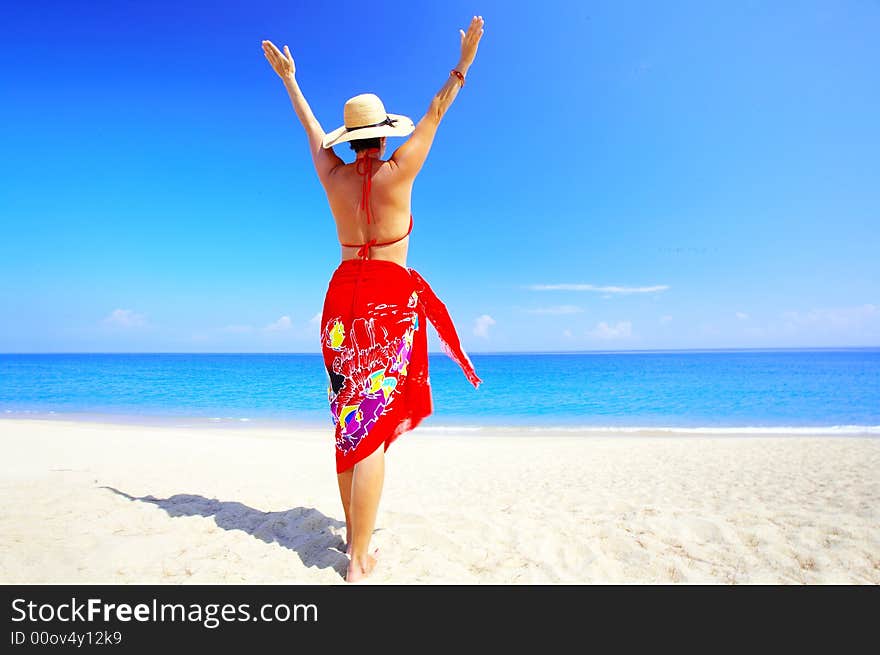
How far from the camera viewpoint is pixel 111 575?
7.99 feet

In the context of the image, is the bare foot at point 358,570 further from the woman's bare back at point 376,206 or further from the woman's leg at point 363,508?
the woman's bare back at point 376,206

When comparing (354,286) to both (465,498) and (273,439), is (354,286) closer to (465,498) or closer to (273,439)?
(465,498)

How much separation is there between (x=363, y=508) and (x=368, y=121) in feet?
6.65

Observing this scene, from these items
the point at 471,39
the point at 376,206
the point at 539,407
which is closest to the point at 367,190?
the point at 376,206

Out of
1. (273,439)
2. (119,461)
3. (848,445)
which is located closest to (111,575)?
(119,461)

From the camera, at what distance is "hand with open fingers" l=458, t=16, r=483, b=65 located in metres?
2.57

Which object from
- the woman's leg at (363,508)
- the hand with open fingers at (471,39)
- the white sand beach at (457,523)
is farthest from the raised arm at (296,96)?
the white sand beach at (457,523)

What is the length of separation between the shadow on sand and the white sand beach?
0.06ft

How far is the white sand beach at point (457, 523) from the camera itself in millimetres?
2627

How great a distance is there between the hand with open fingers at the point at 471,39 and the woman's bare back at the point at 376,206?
68 centimetres

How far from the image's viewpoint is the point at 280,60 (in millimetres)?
2990

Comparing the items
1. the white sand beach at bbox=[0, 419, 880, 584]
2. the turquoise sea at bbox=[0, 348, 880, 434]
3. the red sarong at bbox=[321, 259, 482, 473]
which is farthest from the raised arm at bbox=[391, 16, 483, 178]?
the turquoise sea at bbox=[0, 348, 880, 434]

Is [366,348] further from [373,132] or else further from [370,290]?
A: [373,132]

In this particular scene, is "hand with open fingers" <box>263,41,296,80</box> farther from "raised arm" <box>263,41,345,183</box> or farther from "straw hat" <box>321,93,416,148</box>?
"straw hat" <box>321,93,416,148</box>
